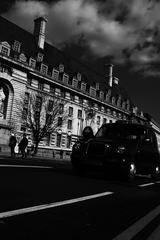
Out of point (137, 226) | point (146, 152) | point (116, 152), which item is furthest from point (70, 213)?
point (146, 152)

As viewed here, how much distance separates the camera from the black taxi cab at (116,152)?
10125 mm

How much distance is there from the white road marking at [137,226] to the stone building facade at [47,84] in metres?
38.9

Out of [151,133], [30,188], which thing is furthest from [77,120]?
[30,188]

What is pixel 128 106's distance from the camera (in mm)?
91188

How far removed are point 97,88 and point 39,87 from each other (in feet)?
73.1

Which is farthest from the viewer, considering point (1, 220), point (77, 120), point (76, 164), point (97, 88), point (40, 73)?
point (97, 88)

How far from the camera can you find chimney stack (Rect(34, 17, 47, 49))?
6319 centimetres

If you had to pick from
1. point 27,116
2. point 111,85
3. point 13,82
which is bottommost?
point 27,116

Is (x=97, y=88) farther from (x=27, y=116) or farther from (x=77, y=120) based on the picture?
(x=27, y=116)

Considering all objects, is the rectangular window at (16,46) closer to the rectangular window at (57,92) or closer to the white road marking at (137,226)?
the rectangular window at (57,92)

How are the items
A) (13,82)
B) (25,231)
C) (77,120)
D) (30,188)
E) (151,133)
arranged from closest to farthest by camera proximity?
(25,231), (30,188), (151,133), (13,82), (77,120)

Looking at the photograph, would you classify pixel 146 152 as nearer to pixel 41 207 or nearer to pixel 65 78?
pixel 41 207

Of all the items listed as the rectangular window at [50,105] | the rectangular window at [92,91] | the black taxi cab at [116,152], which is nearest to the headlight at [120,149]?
the black taxi cab at [116,152]

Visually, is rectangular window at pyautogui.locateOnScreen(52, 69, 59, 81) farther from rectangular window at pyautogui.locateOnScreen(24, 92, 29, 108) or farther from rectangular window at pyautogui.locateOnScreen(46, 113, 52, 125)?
rectangular window at pyautogui.locateOnScreen(46, 113, 52, 125)
